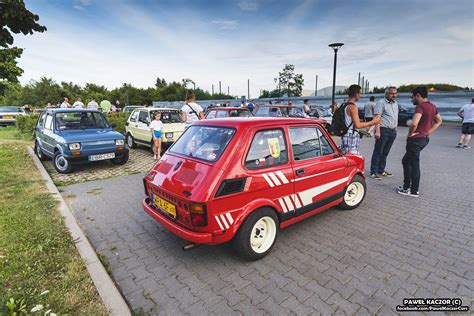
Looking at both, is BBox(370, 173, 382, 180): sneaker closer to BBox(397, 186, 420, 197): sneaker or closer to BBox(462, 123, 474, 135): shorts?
BBox(397, 186, 420, 197): sneaker

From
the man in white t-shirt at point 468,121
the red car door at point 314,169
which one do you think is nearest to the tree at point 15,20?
the red car door at point 314,169

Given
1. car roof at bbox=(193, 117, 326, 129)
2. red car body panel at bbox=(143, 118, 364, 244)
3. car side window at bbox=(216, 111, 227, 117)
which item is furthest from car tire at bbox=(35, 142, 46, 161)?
car roof at bbox=(193, 117, 326, 129)

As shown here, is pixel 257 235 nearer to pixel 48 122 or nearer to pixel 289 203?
pixel 289 203

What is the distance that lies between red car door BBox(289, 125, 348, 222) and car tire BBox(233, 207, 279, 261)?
45cm

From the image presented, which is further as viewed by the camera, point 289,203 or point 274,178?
point 289,203

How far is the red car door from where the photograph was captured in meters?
3.34

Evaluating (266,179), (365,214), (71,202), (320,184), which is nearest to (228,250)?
(266,179)

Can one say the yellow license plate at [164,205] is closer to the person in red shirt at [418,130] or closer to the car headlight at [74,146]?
the car headlight at [74,146]

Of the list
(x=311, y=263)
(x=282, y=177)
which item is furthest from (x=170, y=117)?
(x=311, y=263)

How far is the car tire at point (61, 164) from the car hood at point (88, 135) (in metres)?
0.52

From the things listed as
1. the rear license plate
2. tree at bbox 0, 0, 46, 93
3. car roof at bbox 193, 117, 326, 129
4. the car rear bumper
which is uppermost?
tree at bbox 0, 0, 46, 93

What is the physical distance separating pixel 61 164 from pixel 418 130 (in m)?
8.28

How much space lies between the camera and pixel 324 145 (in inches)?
150

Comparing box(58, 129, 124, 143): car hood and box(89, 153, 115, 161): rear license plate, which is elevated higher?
box(58, 129, 124, 143): car hood
